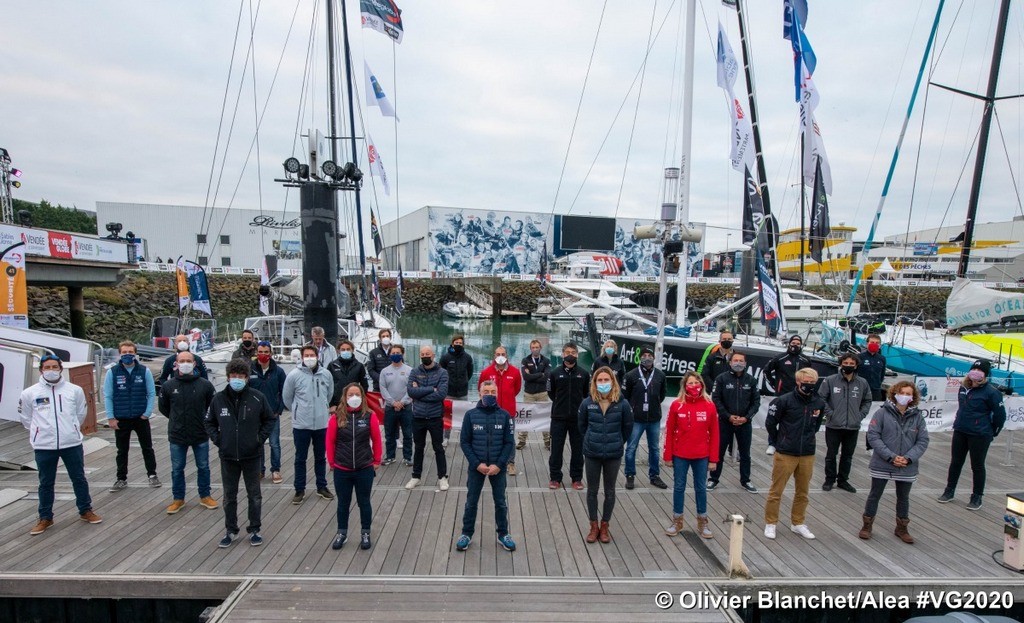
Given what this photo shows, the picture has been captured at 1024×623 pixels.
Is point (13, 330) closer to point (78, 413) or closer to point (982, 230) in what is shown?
point (78, 413)

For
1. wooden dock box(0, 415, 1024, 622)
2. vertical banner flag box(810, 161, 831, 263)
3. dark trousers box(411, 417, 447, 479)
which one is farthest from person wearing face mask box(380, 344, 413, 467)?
vertical banner flag box(810, 161, 831, 263)

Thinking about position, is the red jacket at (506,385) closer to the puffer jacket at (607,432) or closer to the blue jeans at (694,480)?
the puffer jacket at (607,432)

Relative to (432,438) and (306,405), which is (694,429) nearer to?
(432,438)

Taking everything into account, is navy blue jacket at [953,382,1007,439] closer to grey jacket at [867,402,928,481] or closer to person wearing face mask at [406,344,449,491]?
grey jacket at [867,402,928,481]

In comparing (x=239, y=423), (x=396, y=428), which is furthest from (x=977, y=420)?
(x=239, y=423)

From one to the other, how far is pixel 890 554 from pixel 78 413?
27.6 ft

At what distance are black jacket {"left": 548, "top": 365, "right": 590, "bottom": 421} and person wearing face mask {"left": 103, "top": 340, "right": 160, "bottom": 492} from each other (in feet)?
15.6

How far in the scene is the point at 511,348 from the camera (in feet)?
97.5

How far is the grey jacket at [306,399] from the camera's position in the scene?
581cm

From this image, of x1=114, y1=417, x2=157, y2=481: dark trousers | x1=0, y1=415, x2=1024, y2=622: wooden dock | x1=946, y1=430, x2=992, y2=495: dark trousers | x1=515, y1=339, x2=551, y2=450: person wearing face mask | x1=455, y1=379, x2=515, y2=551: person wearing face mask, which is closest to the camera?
x1=0, y1=415, x2=1024, y2=622: wooden dock

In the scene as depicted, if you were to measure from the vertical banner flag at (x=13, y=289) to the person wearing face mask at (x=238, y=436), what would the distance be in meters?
10.4

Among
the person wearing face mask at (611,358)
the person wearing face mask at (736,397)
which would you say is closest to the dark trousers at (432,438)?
the person wearing face mask at (611,358)

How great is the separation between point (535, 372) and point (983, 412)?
5435 millimetres

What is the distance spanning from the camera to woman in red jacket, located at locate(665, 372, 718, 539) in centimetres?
508
